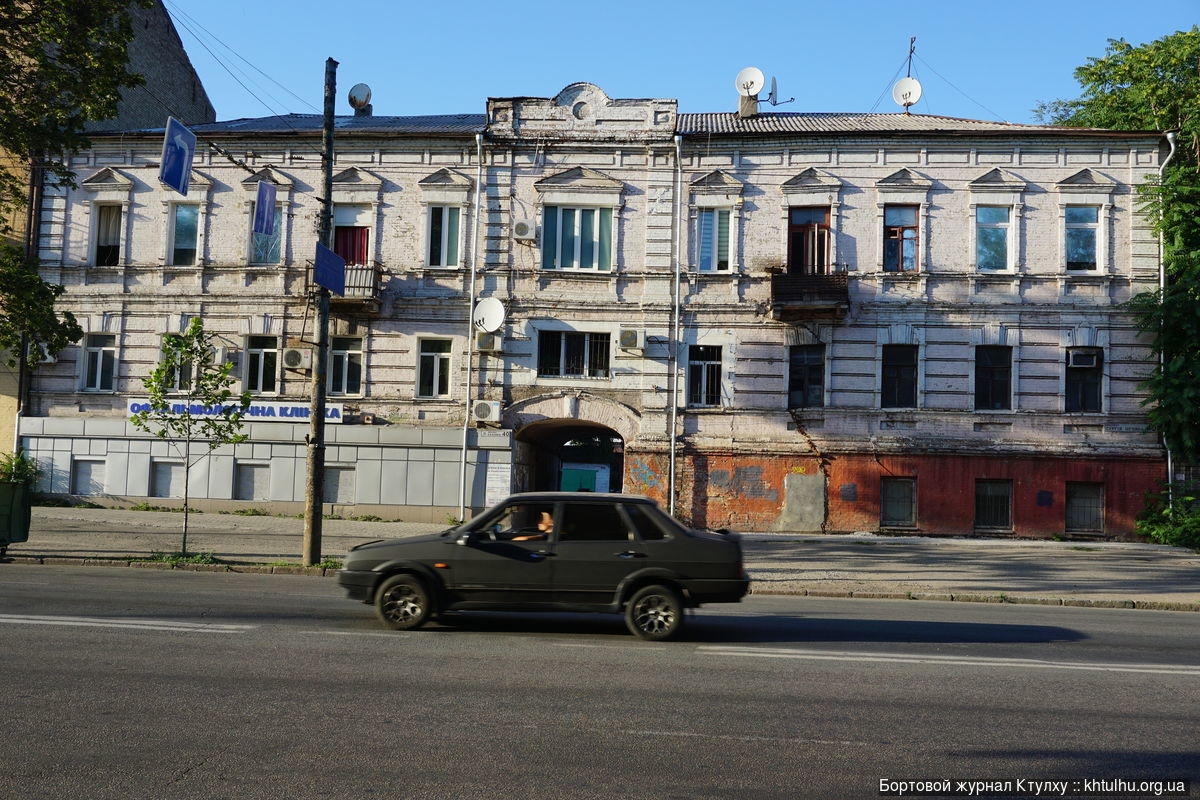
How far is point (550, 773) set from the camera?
17.6ft

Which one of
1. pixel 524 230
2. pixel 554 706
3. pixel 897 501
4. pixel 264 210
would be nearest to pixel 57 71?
pixel 264 210

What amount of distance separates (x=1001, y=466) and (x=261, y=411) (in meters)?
19.5

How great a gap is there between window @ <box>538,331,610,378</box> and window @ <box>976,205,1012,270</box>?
397 inches

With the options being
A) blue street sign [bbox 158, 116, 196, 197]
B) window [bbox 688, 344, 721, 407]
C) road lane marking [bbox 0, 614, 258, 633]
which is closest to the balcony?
window [bbox 688, 344, 721, 407]

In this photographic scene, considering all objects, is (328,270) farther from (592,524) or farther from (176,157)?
(592,524)

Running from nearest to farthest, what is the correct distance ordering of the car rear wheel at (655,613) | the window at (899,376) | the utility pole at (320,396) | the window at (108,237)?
1. the car rear wheel at (655,613)
2. the utility pole at (320,396)
3. the window at (899,376)
4. the window at (108,237)

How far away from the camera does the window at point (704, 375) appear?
24312mm

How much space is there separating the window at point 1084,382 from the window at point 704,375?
8936mm

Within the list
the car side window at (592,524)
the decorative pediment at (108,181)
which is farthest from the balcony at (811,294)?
the decorative pediment at (108,181)

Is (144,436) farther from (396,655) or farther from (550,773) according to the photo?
(550,773)

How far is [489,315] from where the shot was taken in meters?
23.8

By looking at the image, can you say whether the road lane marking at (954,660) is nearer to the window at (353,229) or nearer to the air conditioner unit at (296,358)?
the air conditioner unit at (296,358)

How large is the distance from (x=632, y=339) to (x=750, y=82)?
9.07 meters

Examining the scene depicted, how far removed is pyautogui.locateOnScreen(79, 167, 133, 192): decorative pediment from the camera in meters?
25.5
